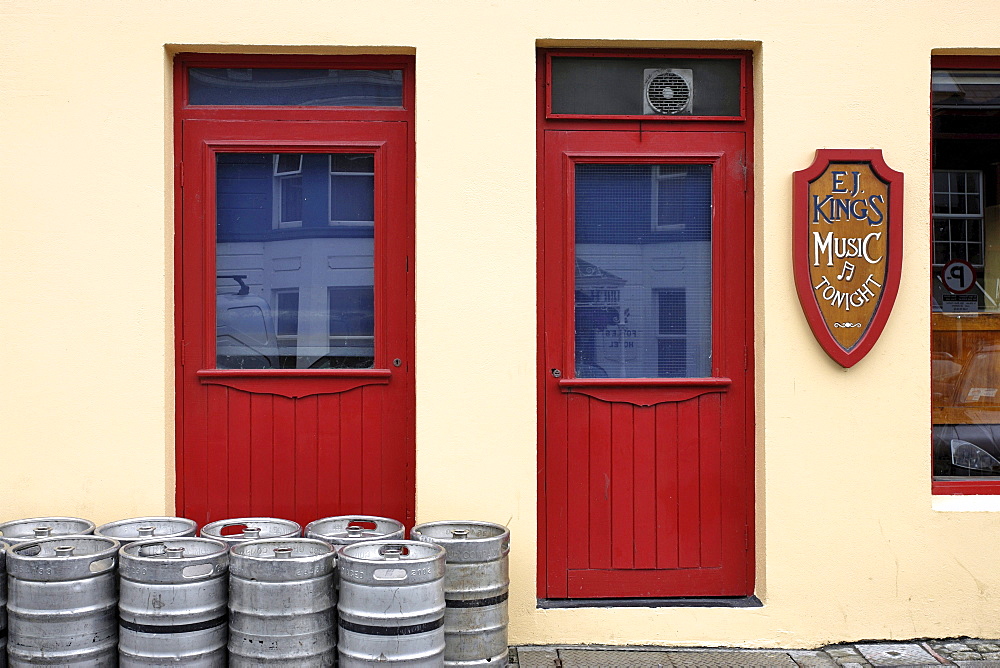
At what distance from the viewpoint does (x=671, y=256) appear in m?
4.47

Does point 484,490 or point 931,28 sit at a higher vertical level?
point 931,28

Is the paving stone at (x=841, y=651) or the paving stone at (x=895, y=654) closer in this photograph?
the paving stone at (x=895, y=654)

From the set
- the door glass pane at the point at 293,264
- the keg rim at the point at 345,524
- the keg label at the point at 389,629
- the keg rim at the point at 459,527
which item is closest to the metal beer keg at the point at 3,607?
the keg rim at the point at 345,524

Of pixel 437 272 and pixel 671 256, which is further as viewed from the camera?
pixel 671 256

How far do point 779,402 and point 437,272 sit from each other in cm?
180

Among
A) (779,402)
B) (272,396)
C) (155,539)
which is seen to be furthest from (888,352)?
(155,539)

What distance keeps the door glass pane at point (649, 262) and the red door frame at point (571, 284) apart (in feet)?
0.30

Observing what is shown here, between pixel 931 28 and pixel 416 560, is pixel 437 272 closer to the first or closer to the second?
pixel 416 560

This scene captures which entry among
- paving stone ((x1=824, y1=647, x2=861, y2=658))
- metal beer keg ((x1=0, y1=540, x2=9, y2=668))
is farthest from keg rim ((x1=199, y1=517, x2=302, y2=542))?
paving stone ((x1=824, y1=647, x2=861, y2=658))

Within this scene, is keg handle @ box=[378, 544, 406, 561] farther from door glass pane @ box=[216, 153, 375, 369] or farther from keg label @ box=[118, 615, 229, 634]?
door glass pane @ box=[216, 153, 375, 369]

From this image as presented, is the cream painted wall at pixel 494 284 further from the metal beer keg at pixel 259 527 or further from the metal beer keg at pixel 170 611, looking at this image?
the metal beer keg at pixel 170 611

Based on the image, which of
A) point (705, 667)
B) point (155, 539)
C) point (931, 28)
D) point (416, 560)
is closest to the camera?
point (416, 560)

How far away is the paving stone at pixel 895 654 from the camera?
406 cm

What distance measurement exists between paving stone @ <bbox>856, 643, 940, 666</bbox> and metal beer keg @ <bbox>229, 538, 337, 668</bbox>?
8.46 ft
